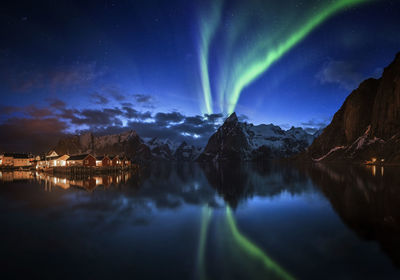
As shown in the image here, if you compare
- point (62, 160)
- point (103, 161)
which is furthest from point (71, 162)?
point (103, 161)

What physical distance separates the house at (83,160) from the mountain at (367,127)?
113291 millimetres

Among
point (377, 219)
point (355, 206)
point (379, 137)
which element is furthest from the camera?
point (379, 137)

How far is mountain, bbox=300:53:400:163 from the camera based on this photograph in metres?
101

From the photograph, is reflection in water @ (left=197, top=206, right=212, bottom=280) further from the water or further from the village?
the village

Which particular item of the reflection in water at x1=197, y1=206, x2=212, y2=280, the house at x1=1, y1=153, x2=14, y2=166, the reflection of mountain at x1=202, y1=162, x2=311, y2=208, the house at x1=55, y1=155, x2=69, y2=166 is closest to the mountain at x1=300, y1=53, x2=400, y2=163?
the reflection of mountain at x1=202, y1=162, x2=311, y2=208

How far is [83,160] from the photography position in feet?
220

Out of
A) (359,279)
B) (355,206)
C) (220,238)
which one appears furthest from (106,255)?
(355,206)

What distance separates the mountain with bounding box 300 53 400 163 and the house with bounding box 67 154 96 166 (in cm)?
11329

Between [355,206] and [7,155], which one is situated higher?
[7,155]

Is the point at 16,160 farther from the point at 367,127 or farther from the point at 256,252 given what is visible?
the point at 367,127

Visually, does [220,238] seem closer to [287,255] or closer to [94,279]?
[287,255]

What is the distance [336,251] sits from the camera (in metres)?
11.1

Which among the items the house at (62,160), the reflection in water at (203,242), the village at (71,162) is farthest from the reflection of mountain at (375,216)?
the house at (62,160)

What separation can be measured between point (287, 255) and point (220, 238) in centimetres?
413
